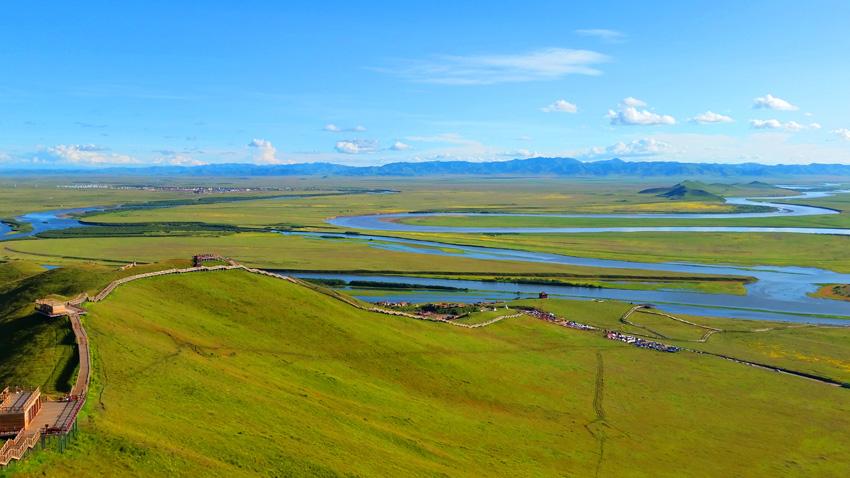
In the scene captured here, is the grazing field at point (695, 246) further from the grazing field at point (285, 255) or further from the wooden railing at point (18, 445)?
the wooden railing at point (18, 445)

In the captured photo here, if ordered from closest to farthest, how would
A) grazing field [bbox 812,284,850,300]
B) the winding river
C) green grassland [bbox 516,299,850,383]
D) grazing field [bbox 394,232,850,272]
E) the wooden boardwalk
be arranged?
the wooden boardwalk
green grassland [bbox 516,299,850,383]
the winding river
grazing field [bbox 812,284,850,300]
grazing field [bbox 394,232,850,272]

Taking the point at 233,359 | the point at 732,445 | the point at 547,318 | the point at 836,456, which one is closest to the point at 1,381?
the point at 233,359

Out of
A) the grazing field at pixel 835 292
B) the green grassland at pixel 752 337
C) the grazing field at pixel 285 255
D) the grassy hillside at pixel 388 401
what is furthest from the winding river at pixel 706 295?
the grassy hillside at pixel 388 401

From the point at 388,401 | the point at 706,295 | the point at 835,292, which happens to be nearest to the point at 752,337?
the point at 706,295

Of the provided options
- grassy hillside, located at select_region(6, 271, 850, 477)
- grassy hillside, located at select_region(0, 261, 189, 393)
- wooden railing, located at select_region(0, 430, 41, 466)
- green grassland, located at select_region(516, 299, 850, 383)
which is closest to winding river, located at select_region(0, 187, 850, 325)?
green grassland, located at select_region(516, 299, 850, 383)

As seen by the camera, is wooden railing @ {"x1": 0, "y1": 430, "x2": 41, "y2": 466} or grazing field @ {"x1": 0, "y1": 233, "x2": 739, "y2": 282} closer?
wooden railing @ {"x1": 0, "y1": 430, "x2": 41, "y2": 466}

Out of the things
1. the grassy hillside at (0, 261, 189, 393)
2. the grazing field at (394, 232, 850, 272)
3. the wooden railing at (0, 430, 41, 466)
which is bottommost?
the grazing field at (394, 232, 850, 272)

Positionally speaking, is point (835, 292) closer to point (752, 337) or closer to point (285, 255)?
point (752, 337)

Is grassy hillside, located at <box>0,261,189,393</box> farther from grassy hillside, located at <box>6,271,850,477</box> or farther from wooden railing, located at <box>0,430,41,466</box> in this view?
wooden railing, located at <box>0,430,41,466</box>

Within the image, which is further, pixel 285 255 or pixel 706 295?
pixel 285 255
